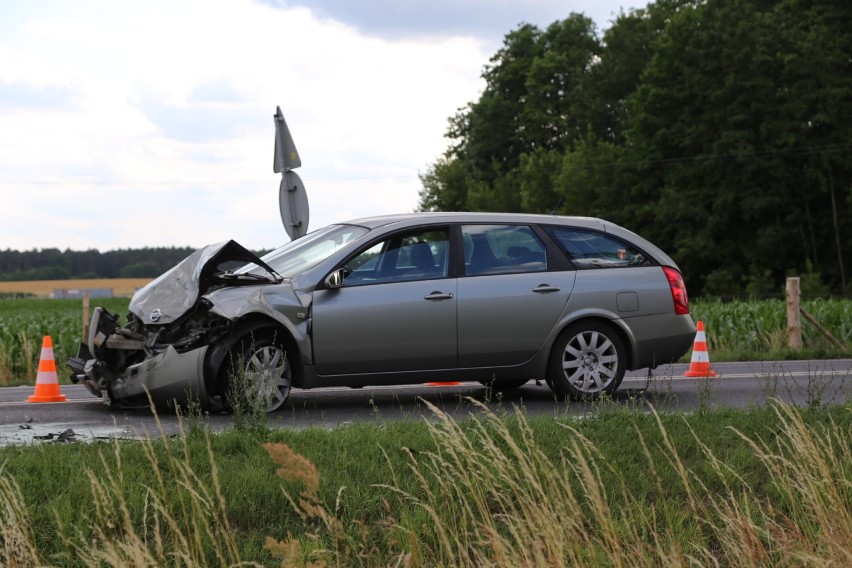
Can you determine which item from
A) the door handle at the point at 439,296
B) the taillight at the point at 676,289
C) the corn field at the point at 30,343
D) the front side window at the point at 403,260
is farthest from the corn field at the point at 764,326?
the corn field at the point at 30,343

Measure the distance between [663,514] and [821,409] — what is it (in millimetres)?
2832

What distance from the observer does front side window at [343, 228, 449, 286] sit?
10.1 m

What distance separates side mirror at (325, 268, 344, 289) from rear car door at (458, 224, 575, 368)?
1043 millimetres

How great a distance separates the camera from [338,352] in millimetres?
9914

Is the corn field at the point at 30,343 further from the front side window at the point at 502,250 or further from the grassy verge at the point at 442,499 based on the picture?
the grassy verge at the point at 442,499

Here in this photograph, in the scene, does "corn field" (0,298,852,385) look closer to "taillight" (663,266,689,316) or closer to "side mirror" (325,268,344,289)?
"taillight" (663,266,689,316)

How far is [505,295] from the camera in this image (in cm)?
1038

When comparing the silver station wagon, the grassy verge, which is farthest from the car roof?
the grassy verge

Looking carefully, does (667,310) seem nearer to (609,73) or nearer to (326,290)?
(326,290)

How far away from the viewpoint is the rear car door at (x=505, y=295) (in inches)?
405

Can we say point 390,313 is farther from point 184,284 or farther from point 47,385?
point 47,385

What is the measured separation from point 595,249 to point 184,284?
3693 mm

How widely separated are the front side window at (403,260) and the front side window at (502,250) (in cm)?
22

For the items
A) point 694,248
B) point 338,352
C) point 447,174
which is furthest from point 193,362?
point 447,174
